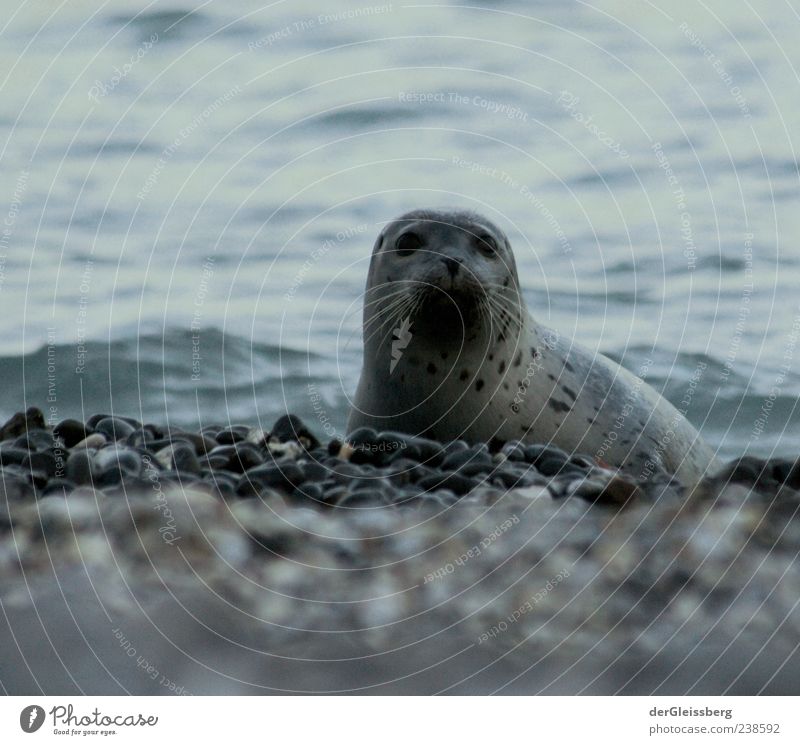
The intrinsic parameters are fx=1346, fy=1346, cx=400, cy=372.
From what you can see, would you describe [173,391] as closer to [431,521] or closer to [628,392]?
[628,392]

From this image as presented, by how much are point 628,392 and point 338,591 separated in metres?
4.18

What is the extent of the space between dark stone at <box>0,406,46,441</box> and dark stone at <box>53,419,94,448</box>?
19cm

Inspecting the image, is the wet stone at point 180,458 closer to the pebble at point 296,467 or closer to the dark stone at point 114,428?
the pebble at point 296,467

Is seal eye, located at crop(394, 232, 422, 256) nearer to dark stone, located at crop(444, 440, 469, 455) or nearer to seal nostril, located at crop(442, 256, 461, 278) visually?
seal nostril, located at crop(442, 256, 461, 278)

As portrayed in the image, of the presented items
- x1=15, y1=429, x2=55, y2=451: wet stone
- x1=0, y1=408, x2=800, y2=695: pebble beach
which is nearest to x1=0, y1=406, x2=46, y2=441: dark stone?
x1=15, y1=429, x2=55, y2=451: wet stone

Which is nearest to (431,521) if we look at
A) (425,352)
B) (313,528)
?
(313,528)

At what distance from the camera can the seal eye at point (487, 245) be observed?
723 centimetres

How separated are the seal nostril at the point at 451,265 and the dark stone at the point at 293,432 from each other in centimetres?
113

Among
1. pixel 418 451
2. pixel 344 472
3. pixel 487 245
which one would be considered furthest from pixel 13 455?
pixel 487 245

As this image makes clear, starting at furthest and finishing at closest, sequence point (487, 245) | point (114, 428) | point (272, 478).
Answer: point (487, 245) < point (114, 428) < point (272, 478)

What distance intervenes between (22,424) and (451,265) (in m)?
2.35

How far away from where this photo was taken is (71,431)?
6.71 m

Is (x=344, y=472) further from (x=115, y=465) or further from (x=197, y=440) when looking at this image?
(x=115, y=465)

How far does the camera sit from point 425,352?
745cm
